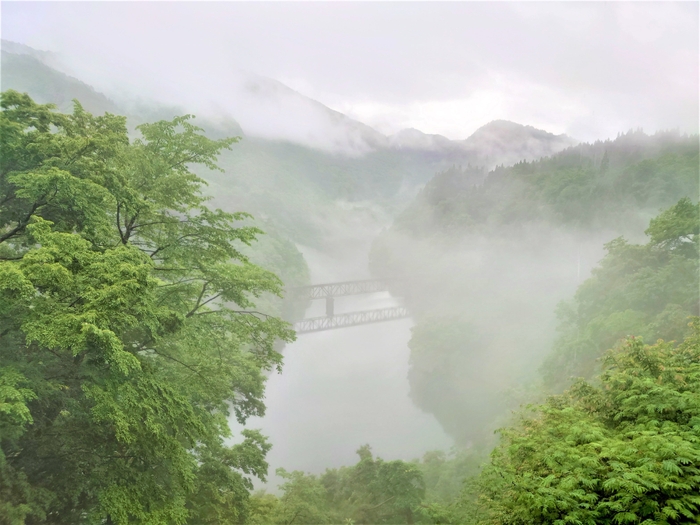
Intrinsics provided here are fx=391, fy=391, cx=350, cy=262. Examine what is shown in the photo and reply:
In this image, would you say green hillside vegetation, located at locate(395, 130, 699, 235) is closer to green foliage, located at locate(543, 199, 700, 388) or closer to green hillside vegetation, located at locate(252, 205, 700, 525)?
green foliage, located at locate(543, 199, 700, 388)

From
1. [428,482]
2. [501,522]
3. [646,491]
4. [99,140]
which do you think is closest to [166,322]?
[99,140]

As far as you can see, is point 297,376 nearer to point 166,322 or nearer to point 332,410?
point 332,410

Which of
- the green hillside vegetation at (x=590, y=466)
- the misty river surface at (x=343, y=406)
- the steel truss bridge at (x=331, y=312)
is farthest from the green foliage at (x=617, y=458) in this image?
the steel truss bridge at (x=331, y=312)

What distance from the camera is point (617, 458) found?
5402 millimetres

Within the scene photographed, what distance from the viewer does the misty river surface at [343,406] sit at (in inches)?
1288

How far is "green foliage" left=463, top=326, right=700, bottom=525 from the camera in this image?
4.65 m

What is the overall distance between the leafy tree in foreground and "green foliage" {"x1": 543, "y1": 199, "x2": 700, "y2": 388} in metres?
19.0

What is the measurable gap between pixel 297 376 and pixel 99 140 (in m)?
42.9

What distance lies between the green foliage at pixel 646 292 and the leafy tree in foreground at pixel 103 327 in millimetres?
19006

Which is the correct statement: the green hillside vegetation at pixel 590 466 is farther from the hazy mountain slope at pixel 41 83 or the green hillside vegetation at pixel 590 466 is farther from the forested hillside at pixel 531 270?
the hazy mountain slope at pixel 41 83

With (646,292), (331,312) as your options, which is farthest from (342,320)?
(646,292)

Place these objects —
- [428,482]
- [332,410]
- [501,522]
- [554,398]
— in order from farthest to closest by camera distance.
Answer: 1. [332,410]
2. [428,482]
3. [554,398]
4. [501,522]

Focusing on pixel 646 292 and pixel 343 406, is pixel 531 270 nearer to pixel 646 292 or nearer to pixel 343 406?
pixel 343 406

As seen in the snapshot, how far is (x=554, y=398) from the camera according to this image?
9.56 m
